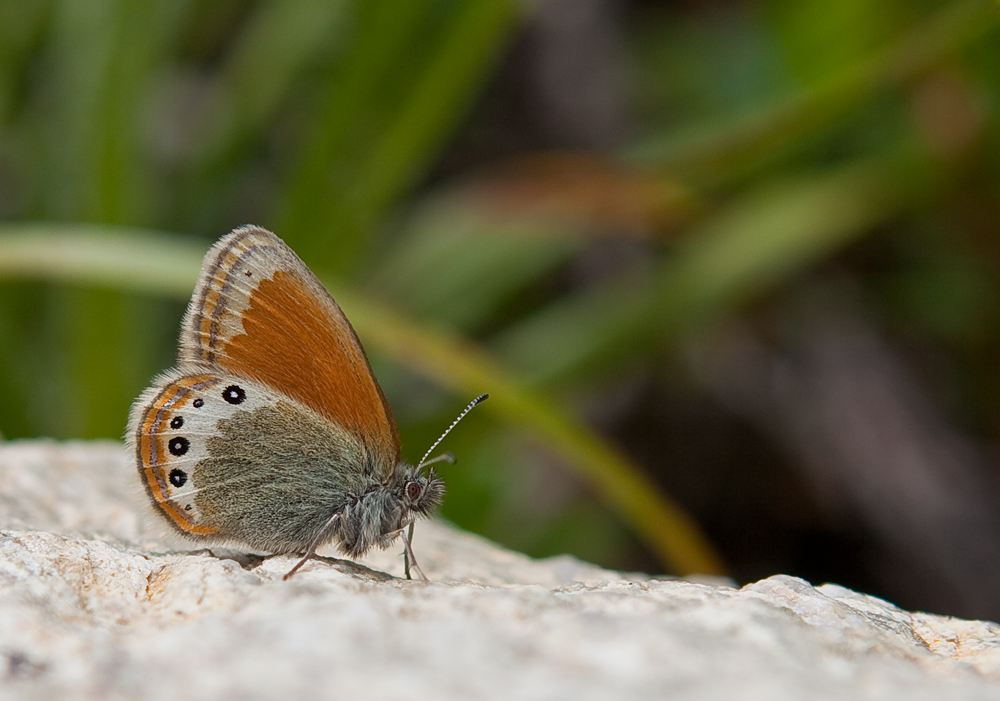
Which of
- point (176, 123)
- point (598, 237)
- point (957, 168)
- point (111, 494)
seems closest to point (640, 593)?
point (111, 494)

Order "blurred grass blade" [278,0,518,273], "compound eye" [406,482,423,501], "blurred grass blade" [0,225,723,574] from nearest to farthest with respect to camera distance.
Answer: "compound eye" [406,482,423,501]
"blurred grass blade" [0,225,723,574]
"blurred grass blade" [278,0,518,273]

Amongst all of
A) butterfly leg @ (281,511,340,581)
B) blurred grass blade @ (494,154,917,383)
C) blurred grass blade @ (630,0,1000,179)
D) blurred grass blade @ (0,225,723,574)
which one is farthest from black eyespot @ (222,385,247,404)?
blurred grass blade @ (630,0,1000,179)

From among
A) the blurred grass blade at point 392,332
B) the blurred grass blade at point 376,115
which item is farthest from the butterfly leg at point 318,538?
the blurred grass blade at point 376,115

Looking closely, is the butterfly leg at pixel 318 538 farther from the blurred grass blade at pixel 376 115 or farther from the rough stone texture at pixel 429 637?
the blurred grass blade at pixel 376 115

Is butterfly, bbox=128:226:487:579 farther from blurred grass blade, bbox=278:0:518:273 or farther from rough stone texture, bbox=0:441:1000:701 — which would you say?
blurred grass blade, bbox=278:0:518:273

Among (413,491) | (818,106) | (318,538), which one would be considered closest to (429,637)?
(318,538)

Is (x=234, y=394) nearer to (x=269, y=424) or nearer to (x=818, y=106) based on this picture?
(x=269, y=424)

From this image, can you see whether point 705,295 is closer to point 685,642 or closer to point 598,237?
point 598,237
